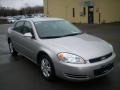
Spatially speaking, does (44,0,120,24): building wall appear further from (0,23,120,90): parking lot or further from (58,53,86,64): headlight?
(58,53,86,64): headlight

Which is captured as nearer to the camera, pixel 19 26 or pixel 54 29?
pixel 54 29

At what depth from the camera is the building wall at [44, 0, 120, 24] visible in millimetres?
27594

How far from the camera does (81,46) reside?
17.2 feet

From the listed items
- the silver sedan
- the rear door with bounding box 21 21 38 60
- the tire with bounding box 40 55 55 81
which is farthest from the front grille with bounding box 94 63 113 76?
the rear door with bounding box 21 21 38 60

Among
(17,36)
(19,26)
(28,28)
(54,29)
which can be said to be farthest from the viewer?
(19,26)

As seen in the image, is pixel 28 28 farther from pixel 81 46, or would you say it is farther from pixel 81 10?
pixel 81 10

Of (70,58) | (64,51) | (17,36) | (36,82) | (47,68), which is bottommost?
(36,82)

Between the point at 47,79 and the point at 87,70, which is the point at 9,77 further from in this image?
the point at 87,70

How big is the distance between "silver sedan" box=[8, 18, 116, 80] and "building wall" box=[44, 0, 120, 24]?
21.7m

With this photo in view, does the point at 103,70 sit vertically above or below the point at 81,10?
below

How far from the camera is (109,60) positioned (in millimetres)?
5148

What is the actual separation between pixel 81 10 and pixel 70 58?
2612 centimetres

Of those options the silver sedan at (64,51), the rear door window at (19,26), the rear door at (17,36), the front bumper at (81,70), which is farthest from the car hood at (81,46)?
the rear door window at (19,26)

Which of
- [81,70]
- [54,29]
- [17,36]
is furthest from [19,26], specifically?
[81,70]
